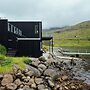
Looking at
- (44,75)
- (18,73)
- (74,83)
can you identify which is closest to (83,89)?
(74,83)


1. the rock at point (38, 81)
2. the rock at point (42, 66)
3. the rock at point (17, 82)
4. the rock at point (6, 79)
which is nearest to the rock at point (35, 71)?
the rock at point (38, 81)

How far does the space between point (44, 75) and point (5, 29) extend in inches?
592

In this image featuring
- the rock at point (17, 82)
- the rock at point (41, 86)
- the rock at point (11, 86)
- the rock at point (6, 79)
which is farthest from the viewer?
the rock at point (41, 86)

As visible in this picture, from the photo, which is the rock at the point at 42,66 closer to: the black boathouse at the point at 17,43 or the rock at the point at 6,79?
the rock at the point at 6,79

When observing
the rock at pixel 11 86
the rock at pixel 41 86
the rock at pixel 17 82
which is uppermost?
the rock at pixel 17 82

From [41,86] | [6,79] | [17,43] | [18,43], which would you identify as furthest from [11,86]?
[17,43]

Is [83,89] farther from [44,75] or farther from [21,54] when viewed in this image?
[21,54]

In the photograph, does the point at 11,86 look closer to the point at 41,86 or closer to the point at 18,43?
the point at 41,86

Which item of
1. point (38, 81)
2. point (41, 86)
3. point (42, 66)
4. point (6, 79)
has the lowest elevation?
point (41, 86)

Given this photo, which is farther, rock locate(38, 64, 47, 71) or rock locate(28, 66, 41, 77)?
rock locate(38, 64, 47, 71)

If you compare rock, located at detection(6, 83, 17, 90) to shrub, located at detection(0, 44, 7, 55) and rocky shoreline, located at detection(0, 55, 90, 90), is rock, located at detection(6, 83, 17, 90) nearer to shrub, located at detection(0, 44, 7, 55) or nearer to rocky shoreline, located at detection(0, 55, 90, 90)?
rocky shoreline, located at detection(0, 55, 90, 90)

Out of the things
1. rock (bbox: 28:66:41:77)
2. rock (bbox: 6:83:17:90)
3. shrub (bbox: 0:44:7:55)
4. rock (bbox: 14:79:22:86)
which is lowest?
rock (bbox: 6:83:17:90)

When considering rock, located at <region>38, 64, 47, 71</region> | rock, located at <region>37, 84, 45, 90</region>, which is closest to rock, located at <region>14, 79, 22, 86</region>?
rock, located at <region>37, 84, 45, 90</region>

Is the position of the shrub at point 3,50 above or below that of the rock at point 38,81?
above
